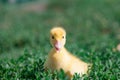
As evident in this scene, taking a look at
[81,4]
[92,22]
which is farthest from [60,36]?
[81,4]

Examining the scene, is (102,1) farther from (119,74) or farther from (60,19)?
(119,74)

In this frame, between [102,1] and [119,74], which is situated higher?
[102,1]

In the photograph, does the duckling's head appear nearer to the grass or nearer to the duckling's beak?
the duckling's beak

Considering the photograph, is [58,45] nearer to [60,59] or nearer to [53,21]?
[60,59]

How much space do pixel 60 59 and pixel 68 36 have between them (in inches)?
262

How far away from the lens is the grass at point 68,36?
4.79 meters

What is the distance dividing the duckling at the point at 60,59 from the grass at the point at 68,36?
0.09 metres

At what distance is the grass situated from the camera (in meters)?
4.79

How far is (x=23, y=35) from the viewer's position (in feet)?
36.4

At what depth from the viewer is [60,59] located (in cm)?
447

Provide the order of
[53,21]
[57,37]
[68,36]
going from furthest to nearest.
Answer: [53,21] < [68,36] < [57,37]

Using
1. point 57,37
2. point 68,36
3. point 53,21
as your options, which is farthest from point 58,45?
point 53,21

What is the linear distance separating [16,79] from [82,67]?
2.29 feet

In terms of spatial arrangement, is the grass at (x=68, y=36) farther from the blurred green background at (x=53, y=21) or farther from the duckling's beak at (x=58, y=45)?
Answer: the duckling's beak at (x=58, y=45)
